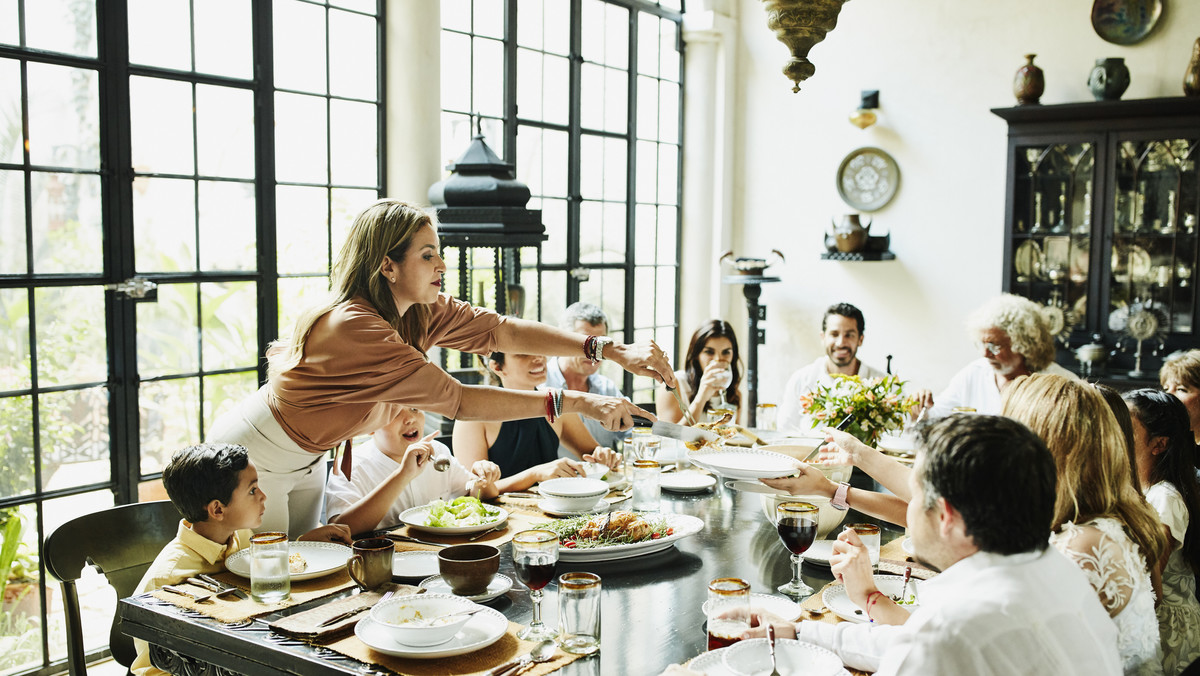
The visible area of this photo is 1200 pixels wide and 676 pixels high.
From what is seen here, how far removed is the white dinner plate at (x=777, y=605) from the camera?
6.01ft

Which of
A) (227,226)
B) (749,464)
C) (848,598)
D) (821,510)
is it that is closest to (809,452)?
(749,464)

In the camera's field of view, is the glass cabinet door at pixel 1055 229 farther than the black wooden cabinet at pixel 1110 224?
Yes

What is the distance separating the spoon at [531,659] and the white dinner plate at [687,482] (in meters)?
1.21

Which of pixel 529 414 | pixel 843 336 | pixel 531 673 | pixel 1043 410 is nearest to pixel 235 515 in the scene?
pixel 529 414

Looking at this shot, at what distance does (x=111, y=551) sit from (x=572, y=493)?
114 cm

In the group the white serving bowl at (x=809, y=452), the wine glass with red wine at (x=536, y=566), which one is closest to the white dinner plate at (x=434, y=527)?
the wine glass with red wine at (x=536, y=566)

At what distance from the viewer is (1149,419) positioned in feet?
7.55

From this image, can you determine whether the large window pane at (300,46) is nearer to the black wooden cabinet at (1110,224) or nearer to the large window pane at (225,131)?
the large window pane at (225,131)

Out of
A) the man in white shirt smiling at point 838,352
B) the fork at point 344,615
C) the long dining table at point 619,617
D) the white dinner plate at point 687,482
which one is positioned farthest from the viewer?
the man in white shirt smiling at point 838,352

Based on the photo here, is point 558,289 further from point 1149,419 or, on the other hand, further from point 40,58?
point 1149,419

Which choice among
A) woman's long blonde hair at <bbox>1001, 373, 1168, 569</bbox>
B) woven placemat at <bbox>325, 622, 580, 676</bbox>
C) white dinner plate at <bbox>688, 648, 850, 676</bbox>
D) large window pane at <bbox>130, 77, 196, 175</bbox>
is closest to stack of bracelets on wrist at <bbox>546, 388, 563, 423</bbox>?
woven placemat at <bbox>325, 622, 580, 676</bbox>

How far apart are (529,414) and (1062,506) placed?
1238 mm

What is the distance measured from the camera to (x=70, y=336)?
138 inches

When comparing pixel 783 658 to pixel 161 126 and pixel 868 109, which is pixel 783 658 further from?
pixel 868 109
